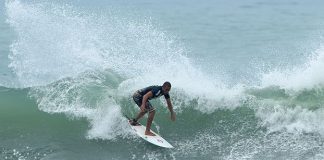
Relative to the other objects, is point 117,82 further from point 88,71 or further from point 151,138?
point 151,138

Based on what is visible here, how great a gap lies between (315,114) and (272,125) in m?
1.25

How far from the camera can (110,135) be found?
12852mm

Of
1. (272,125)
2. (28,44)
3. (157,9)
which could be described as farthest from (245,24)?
(272,125)

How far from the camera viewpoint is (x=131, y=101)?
14.5 metres

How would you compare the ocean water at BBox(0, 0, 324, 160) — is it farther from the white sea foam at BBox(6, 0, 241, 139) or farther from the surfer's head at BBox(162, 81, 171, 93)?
the surfer's head at BBox(162, 81, 171, 93)

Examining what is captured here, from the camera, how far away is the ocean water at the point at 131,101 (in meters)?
12.2

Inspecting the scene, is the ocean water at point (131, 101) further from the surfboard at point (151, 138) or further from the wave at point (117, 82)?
the surfboard at point (151, 138)

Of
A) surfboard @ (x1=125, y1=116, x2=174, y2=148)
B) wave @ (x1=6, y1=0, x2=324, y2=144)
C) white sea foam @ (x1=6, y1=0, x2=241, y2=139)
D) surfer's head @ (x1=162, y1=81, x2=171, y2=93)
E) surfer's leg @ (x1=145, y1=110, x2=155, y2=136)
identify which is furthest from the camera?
white sea foam @ (x1=6, y1=0, x2=241, y2=139)

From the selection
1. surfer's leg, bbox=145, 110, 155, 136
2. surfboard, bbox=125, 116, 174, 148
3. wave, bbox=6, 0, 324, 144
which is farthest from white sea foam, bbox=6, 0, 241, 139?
surfer's leg, bbox=145, 110, 155, 136

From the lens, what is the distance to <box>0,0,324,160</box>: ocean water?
12250 millimetres

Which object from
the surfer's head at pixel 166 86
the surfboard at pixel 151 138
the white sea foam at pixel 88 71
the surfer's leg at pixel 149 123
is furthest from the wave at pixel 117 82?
the surfer's head at pixel 166 86

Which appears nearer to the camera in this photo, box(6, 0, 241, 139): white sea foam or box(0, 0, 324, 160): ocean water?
box(0, 0, 324, 160): ocean water

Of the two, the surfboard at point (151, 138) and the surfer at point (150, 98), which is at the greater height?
the surfer at point (150, 98)

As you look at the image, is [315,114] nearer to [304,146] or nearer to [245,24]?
[304,146]
